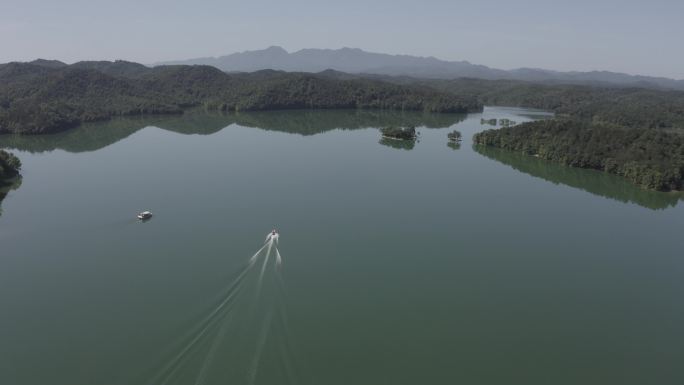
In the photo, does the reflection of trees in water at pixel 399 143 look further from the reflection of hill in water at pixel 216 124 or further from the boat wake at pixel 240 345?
the boat wake at pixel 240 345

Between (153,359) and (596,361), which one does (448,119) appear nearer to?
(596,361)

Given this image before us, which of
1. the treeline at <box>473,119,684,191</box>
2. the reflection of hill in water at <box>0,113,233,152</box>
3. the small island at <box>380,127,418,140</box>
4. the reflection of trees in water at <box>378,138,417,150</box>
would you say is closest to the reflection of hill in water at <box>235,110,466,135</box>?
the reflection of hill in water at <box>0,113,233,152</box>

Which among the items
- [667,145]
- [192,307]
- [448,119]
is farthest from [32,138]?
[667,145]

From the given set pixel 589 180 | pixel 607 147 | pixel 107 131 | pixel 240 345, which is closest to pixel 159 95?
pixel 107 131

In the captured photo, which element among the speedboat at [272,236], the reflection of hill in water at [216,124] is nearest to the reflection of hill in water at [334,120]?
the reflection of hill in water at [216,124]

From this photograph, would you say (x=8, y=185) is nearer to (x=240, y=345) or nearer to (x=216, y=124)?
(x=240, y=345)

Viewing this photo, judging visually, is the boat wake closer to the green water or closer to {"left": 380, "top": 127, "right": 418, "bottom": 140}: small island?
the green water
